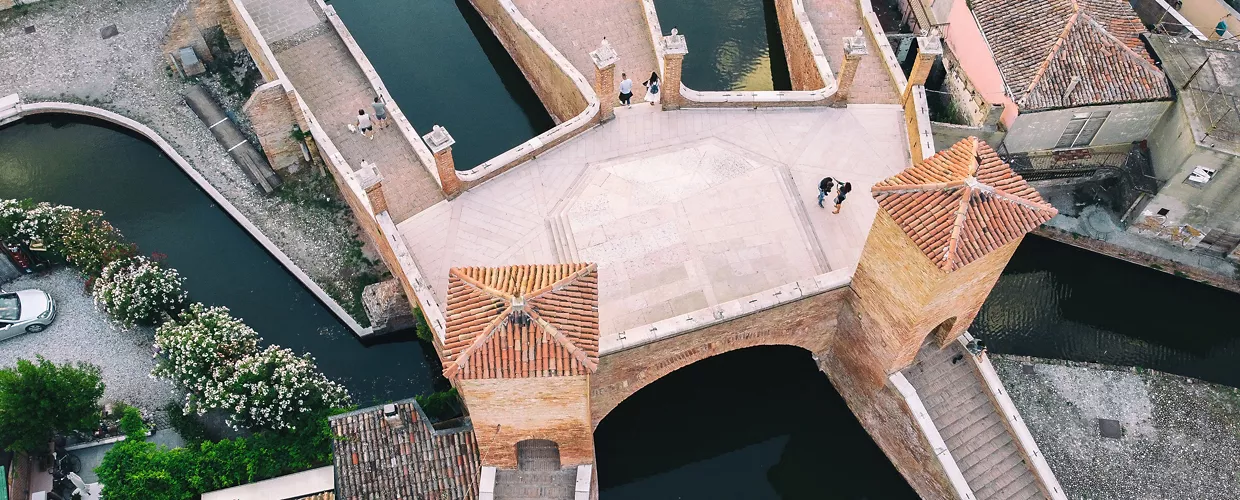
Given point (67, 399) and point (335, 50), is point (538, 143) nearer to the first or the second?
point (335, 50)

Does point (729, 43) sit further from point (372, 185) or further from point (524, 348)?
point (524, 348)

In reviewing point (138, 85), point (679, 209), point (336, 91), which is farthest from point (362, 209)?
point (138, 85)

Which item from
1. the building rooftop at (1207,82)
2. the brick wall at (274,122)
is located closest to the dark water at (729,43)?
the building rooftop at (1207,82)

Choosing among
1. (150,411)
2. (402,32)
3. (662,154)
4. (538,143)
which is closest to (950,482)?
(662,154)

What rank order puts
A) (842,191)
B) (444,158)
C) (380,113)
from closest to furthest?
(444,158), (842,191), (380,113)

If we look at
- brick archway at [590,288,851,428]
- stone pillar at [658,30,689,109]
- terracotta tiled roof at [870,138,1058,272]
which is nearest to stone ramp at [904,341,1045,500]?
brick archway at [590,288,851,428]

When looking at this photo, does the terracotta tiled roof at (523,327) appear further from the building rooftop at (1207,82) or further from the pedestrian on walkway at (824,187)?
the building rooftop at (1207,82)

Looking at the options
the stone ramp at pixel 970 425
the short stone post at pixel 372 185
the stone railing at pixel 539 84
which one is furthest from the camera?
the stone railing at pixel 539 84
